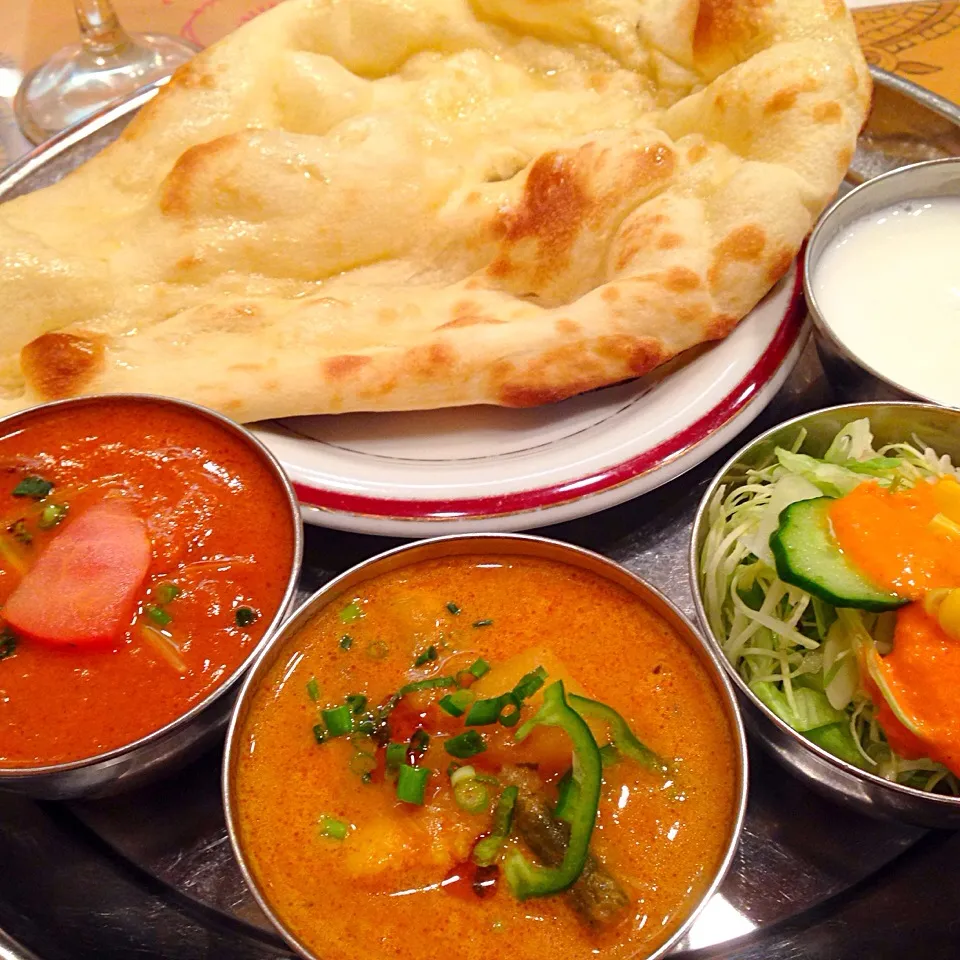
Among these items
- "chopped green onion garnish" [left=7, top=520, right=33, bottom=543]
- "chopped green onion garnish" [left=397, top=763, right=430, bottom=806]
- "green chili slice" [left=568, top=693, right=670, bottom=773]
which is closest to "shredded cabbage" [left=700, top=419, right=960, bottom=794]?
"green chili slice" [left=568, top=693, right=670, bottom=773]

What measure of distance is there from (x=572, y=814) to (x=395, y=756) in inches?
11.4

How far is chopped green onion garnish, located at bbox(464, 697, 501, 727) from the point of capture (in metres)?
1.37

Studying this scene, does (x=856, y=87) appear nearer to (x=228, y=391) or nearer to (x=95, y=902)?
(x=228, y=391)

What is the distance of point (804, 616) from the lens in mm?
1642

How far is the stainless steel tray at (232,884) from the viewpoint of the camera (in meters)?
1.58

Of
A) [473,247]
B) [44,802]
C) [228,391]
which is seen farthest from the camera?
[473,247]

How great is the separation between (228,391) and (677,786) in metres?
1.27

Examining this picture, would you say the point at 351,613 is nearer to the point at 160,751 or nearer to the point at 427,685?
the point at 427,685

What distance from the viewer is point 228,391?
1.99 m

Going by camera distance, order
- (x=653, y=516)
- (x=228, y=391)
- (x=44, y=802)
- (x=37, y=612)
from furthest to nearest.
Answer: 1. (x=653, y=516)
2. (x=228, y=391)
3. (x=44, y=802)
4. (x=37, y=612)

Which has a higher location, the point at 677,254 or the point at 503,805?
the point at 677,254

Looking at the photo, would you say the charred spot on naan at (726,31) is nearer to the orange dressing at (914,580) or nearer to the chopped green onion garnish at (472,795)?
the orange dressing at (914,580)

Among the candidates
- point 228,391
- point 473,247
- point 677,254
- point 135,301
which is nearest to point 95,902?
point 228,391

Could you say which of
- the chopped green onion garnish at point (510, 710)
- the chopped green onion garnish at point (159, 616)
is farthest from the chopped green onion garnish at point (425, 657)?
the chopped green onion garnish at point (159, 616)
